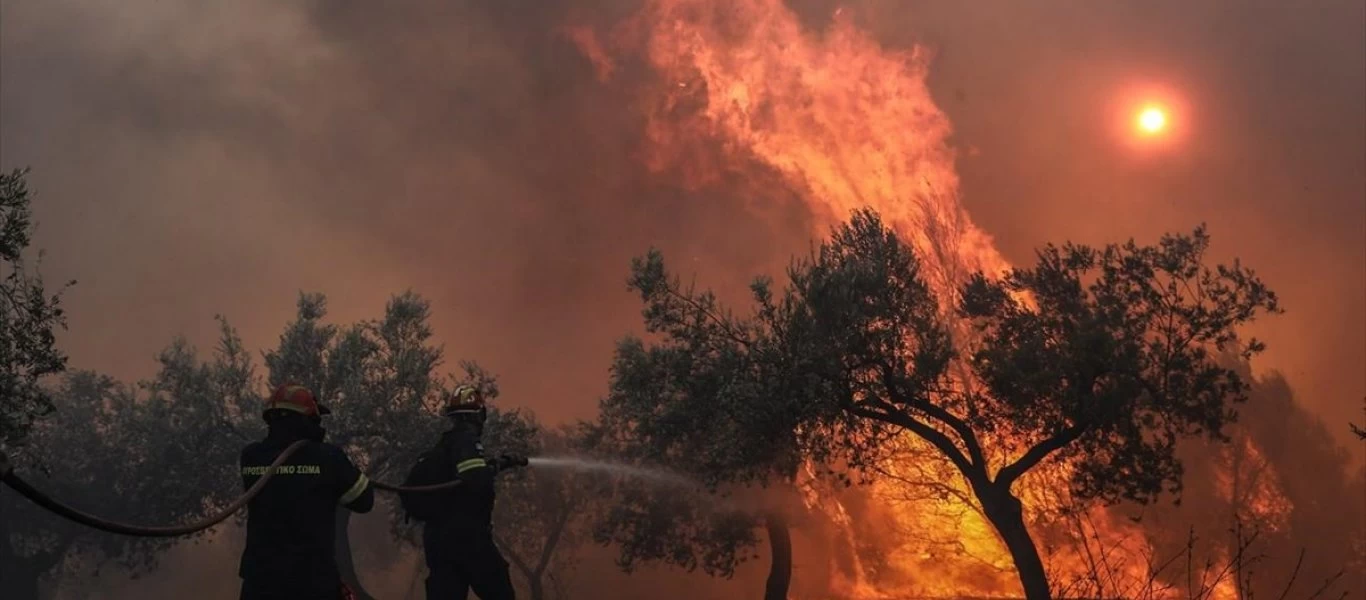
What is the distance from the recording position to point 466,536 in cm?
852

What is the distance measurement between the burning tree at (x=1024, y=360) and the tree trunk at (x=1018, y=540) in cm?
4

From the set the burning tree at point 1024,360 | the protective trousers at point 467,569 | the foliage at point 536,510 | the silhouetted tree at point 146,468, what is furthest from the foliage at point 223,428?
the protective trousers at point 467,569

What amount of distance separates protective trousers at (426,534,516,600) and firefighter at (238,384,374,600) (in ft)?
7.10

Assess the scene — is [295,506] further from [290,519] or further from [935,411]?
[935,411]

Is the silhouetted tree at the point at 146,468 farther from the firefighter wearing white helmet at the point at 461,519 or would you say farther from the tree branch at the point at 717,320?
the firefighter wearing white helmet at the point at 461,519

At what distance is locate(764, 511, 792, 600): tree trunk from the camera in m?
26.3

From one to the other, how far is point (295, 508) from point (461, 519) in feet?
8.53

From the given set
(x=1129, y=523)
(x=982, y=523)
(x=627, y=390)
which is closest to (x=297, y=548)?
(x=627, y=390)

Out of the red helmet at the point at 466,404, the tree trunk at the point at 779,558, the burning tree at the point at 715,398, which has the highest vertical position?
the burning tree at the point at 715,398

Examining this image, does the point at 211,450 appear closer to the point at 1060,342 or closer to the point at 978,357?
the point at 978,357

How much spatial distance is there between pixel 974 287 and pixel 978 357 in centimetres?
320

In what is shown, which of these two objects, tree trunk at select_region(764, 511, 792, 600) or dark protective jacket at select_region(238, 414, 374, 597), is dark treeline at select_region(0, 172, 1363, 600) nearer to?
tree trunk at select_region(764, 511, 792, 600)

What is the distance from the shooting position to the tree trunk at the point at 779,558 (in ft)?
86.3

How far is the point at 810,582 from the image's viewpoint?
193 ft
